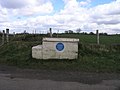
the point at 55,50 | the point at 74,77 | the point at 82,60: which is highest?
the point at 55,50

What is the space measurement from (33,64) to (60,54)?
5.77 ft

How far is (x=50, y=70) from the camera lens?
13.8 m

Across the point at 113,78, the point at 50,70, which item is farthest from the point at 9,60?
the point at 113,78

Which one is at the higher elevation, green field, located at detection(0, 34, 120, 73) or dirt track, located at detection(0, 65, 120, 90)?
green field, located at detection(0, 34, 120, 73)

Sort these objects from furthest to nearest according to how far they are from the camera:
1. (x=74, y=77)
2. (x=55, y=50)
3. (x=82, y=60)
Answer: (x=55, y=50), (x=82, y=60), (x=74, y=77)

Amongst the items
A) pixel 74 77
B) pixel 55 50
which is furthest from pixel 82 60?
pixel 74 77

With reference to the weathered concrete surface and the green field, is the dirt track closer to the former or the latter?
the green field

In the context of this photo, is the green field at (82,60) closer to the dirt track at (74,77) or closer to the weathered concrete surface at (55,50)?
the weathered concrete surface at (55,50)

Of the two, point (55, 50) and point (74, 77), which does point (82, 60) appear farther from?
point (74, 77)

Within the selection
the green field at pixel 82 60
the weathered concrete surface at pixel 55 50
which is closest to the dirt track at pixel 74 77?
the green field at pixel 82 60

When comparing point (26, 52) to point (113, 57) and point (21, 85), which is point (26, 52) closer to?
point (113, 57)

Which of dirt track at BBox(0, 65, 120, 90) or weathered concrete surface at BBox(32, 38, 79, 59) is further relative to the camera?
weathered concrete surface at BBox(32, 38, 79, 59)

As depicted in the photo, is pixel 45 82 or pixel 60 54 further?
pixel 60 54

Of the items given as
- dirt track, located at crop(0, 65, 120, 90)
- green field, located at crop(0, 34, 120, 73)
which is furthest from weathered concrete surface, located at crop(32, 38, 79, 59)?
dirt track, located at crop(0, 65, 120, 90)
